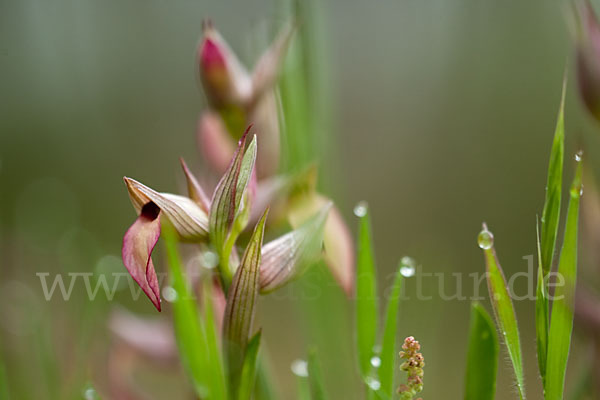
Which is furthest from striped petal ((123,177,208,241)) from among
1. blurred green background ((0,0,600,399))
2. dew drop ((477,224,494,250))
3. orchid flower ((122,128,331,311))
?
blurred green background ((0,0,600,399))

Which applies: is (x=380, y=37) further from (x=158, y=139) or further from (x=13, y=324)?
(x=13, y=324)

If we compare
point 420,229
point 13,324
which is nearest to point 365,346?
point 13,324

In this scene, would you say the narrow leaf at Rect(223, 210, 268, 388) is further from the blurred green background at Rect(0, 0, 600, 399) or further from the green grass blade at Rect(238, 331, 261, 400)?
the blurred green background at Rect(0, 0, 600, 399)

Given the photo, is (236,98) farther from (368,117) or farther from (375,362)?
(368,117)

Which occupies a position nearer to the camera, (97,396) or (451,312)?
(97,396)

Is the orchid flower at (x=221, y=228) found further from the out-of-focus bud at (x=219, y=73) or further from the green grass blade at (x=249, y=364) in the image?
the out-of-focus bud at (x=219, y=73)

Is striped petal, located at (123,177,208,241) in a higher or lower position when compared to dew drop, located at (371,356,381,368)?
higher

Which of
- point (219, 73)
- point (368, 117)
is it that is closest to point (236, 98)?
point (219, 73)
